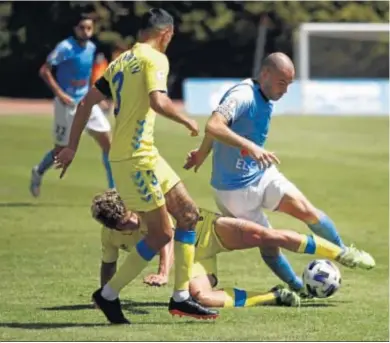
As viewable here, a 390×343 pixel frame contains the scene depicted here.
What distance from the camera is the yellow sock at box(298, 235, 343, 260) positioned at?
901cm

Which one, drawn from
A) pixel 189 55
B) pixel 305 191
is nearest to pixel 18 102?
pixel 189 55

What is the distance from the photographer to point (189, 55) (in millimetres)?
49188

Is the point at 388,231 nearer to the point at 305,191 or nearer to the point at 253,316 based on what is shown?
the point at 305,191

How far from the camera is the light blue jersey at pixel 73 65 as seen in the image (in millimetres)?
15594

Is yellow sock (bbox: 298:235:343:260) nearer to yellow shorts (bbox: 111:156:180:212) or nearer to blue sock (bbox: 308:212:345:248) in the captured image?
blue sock (bbox: 308:212:345:248)

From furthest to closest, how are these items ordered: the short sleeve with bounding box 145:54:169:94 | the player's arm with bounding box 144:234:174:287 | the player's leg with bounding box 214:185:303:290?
the player's leg with bounding box 214:185:303:290
the player's arm with bounding box 144:234:174:287
the short sleeve with bounding box 145:54:169:94

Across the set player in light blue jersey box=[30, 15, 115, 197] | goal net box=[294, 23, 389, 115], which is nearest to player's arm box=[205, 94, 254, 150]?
player in light blue jersey box=[30, 15, 115, 197]

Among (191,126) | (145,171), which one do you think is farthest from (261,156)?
(145,171)

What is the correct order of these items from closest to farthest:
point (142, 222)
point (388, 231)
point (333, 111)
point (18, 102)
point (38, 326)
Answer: point (38, 326) → point (142, 222) → point (388, 231) → point (333, 111) → point (18, 102)

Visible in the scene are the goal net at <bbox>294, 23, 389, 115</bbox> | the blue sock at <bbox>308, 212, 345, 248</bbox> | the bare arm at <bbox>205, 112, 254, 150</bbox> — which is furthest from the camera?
the goal net at <bbox>294, 23, 389, 115</bbox>

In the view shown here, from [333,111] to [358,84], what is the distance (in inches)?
82.9

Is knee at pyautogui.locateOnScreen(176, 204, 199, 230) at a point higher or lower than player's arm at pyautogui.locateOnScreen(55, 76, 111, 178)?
lower

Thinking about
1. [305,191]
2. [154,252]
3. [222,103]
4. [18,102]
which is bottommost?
[18,102]

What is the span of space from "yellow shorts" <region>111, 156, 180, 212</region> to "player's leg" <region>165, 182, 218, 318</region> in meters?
0.09
